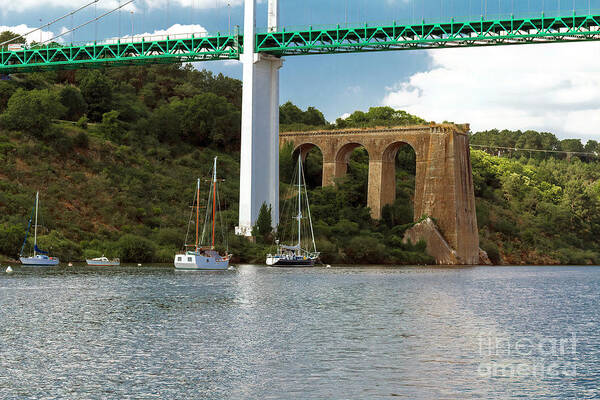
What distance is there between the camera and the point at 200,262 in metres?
49.5

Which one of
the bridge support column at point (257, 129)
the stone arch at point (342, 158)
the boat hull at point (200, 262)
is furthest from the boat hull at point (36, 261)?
the stone arch at point (342, 158)

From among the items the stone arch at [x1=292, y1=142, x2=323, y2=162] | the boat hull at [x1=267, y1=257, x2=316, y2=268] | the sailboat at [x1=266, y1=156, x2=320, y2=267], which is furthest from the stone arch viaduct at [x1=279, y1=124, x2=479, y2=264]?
the boat hull at [x1=267, y1=257, x2=316, y2=268]

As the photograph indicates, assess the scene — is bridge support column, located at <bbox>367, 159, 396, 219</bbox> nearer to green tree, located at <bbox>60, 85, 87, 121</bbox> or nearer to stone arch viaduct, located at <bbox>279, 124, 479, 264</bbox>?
stone arch viaduct, located at <bbox>279, 124, 479, 264</bbox>

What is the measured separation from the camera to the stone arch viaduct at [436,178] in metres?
71.1

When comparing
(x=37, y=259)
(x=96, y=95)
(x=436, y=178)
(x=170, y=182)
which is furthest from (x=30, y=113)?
(x=436, y=178)

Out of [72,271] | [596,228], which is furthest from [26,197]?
[596,228]

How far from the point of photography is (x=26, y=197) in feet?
182

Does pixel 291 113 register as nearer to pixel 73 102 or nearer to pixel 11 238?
pixel 73 102

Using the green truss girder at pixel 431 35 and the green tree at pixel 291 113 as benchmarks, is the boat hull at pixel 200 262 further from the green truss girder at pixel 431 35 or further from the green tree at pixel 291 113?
the green tree at pixel 291 113

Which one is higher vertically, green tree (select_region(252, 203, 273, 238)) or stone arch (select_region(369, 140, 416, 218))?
stone arch (select_region(369, 140, 416, 218))

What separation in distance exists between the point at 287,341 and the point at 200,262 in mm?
27460

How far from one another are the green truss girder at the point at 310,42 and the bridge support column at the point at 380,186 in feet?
A: 53.0

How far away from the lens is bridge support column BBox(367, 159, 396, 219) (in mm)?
73000

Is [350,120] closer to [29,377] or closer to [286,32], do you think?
[286,32]
